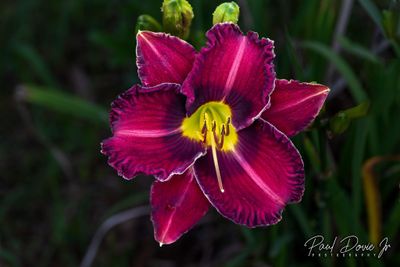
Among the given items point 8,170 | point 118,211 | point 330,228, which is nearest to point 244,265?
point 330,228

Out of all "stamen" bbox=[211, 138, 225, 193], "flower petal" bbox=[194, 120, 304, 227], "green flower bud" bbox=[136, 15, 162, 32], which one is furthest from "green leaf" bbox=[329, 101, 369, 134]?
"green flower bud" bbox=[136, 15, 162, 32]

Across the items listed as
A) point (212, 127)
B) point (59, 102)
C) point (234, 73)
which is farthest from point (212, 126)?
point (59, 102)

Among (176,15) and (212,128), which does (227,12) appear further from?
(212,128)

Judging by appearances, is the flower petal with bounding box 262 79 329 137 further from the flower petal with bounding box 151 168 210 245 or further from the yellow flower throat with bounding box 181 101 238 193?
the flower petal with bounding box 151 168 210 245

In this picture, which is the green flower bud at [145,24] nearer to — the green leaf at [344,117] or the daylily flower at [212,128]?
the daylily flower at [212,128]

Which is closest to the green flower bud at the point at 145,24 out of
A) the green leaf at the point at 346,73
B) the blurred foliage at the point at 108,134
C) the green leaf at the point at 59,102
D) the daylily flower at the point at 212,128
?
the blurred foliage at the point at 108,134
